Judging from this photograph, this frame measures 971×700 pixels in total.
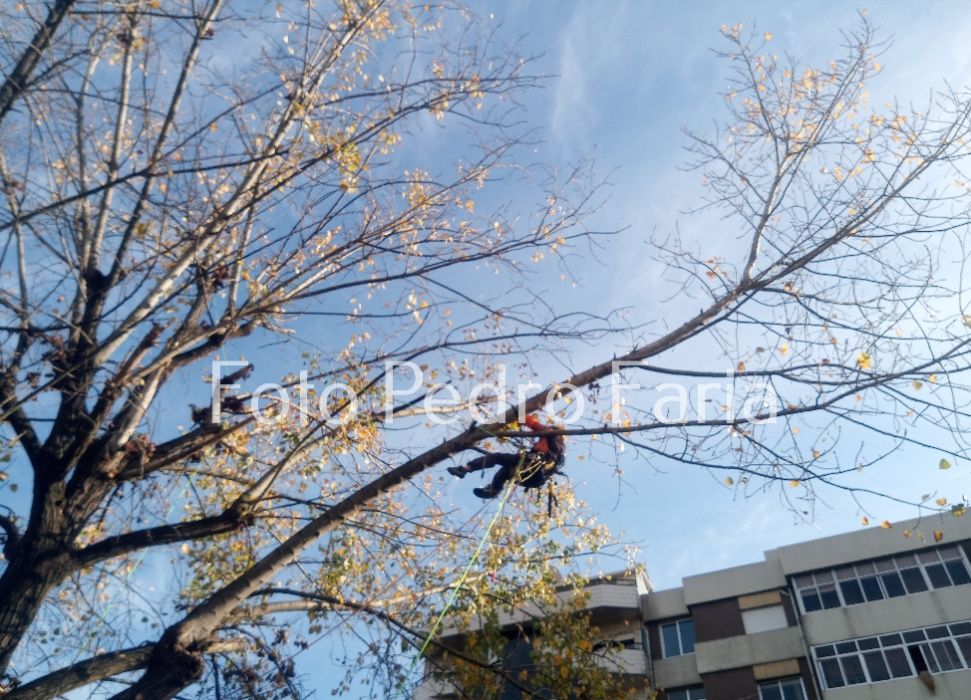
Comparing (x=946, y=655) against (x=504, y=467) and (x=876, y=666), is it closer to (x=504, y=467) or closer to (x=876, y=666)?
(x=876, y=666)

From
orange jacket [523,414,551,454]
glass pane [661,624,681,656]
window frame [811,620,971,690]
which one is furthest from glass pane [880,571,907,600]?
orange jacket [523,414,551,454]

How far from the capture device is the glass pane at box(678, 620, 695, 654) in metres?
23.3

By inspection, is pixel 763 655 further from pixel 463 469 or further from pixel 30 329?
pixel 30 329

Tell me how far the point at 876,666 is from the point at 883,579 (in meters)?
2.23

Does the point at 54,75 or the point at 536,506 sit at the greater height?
the point at 54,75

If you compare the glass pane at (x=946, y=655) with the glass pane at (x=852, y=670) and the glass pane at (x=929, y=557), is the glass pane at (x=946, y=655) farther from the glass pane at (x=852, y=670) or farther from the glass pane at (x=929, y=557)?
the glass pane at (x=929, y=557)

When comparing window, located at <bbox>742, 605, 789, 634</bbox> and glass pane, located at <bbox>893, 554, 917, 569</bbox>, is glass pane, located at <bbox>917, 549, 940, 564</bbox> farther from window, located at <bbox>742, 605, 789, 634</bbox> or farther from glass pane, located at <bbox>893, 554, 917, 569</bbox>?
window, located at <bbox>742, 605, 789, 634</bbox>

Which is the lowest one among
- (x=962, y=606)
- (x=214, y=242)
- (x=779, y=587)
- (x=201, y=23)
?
(x=214, y=242)

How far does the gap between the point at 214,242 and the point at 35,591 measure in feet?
8.91

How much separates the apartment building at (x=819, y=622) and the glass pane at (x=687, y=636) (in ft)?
0.09

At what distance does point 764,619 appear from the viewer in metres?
22.6

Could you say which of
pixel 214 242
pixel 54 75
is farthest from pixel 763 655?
pixel 54 75

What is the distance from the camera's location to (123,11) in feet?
17.6

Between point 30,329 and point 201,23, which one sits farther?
point 201,23
